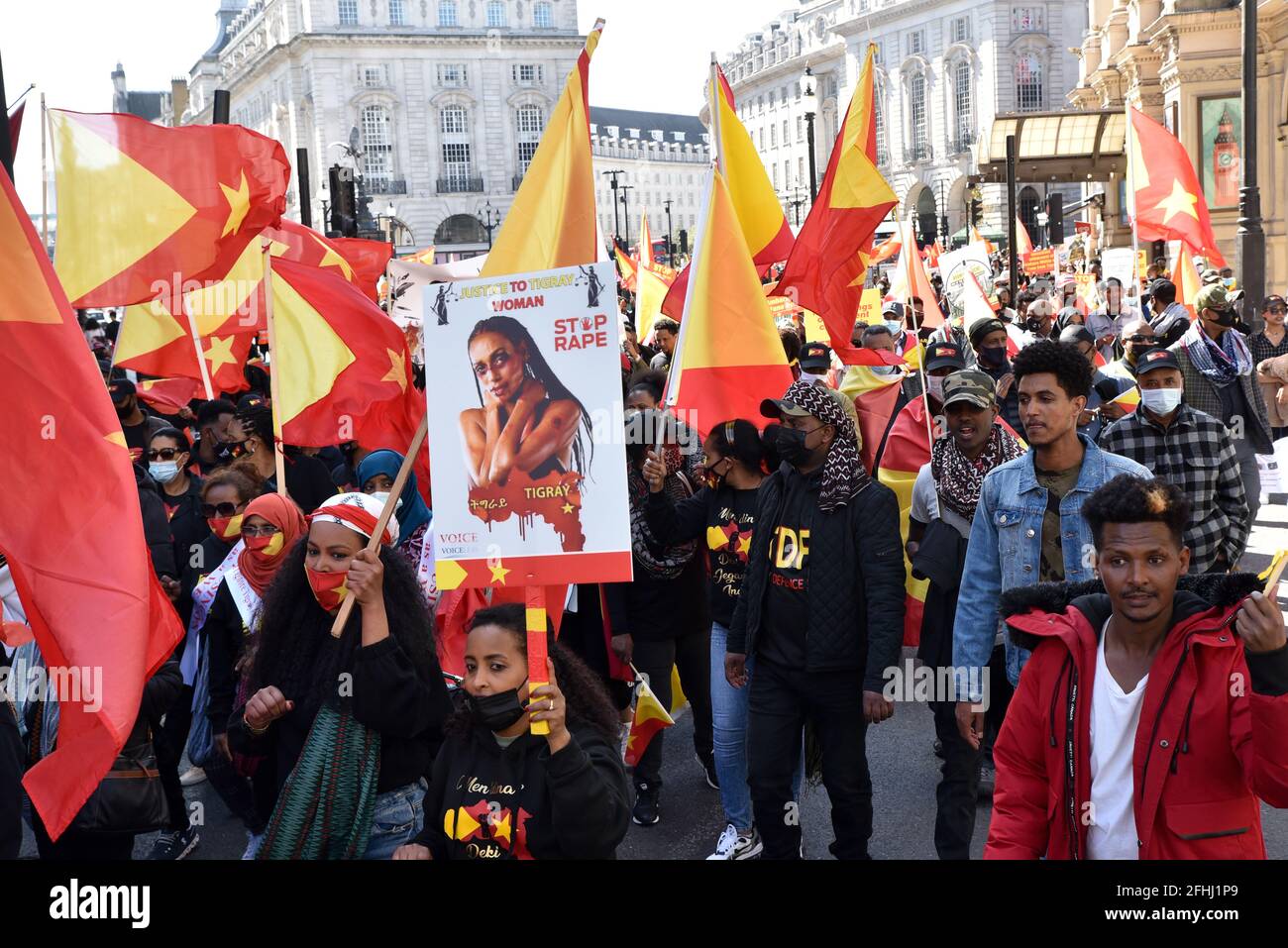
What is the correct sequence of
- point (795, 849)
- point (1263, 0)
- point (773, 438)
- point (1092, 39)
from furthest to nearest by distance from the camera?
point (1092, 39)
point (1263, 0)
point (773, 438)
point (795, 849)

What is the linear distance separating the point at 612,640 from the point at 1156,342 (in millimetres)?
3874

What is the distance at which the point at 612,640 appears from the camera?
20.1ft

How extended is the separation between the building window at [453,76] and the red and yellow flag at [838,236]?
303ft

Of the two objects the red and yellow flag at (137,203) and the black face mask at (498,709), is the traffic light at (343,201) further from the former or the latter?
the black face mask at (498,709)

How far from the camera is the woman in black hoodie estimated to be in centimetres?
324

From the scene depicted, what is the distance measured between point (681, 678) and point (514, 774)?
300 centimetres

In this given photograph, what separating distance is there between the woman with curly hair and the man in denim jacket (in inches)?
64.3

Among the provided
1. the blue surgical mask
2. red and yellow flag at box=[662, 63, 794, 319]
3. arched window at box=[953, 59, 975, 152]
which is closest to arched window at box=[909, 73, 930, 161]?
arched window at box=[953, 59, 975, 152]

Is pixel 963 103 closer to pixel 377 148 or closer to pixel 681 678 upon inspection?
pixel 377 148

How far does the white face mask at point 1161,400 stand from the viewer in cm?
564

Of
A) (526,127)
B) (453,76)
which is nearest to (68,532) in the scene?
(453,76)

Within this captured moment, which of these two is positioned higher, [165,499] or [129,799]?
[165,499]
